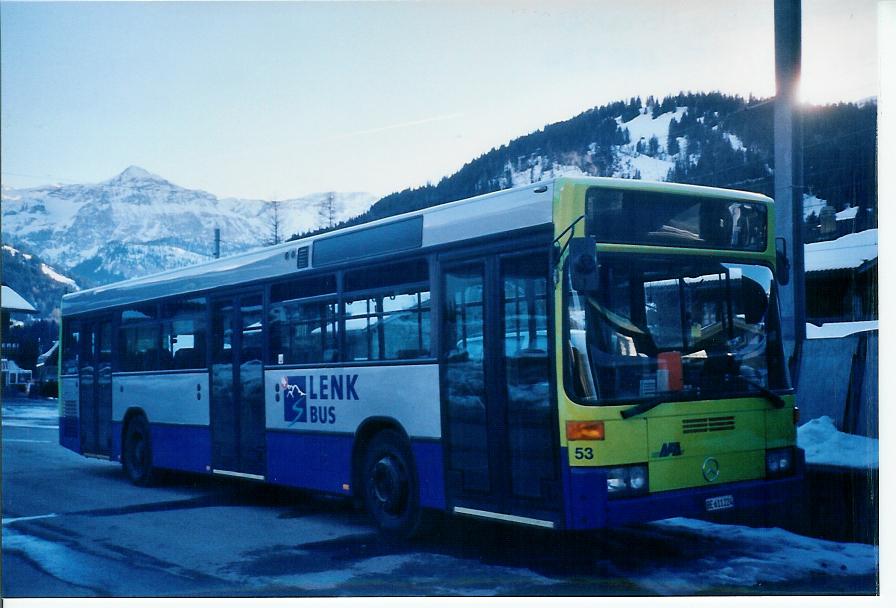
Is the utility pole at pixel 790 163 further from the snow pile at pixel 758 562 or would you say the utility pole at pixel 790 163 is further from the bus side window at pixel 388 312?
the bus side window at pixel 388 312

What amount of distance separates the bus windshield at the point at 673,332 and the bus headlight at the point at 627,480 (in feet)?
1.56

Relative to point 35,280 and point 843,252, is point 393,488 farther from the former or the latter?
point 35,280

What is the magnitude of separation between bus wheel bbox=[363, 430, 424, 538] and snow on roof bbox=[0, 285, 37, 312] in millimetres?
3915

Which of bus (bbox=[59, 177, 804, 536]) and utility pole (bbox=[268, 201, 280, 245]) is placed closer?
bus (bbox=[59, 177, 804, 536])

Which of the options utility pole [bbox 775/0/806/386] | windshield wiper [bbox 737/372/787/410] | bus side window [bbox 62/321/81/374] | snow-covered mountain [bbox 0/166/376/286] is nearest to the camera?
windshield wiper [bbox 737/372/787/410]

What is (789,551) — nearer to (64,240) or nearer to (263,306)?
(263,306)

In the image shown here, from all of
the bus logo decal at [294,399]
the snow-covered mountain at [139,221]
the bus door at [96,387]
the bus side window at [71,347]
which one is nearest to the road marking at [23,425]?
the bus side window at [71,347]

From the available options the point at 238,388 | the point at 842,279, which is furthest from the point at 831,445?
the point at 238,388

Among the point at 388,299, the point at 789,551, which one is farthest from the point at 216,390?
the point at 789,551

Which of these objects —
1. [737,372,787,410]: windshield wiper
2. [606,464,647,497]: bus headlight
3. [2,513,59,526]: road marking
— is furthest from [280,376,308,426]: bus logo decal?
[737,372,787,410]: windshield wiper

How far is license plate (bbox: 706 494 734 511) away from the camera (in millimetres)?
6840

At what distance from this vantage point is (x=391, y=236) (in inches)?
336

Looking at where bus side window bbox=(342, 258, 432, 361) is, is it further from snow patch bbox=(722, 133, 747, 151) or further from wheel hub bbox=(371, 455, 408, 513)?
snow patch bbox=(722, 133, 747, 151)

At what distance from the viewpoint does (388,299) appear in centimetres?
845
